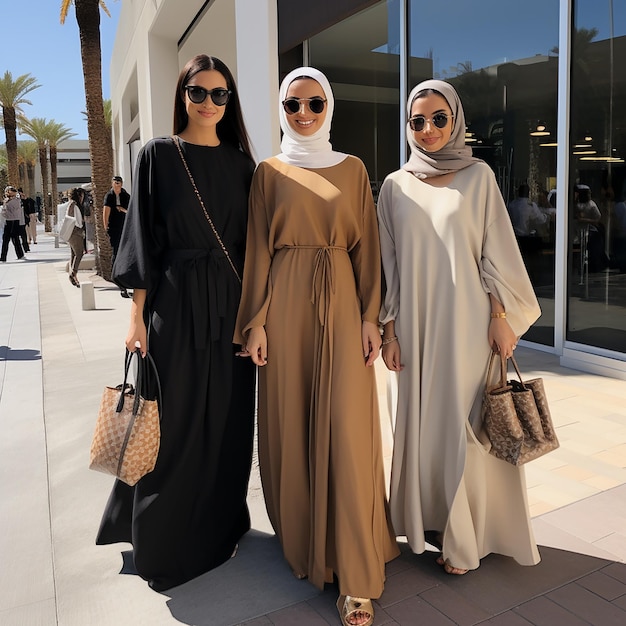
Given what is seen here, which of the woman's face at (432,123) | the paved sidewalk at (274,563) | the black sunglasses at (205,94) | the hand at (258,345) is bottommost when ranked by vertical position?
the paved sidewalk at (274,563)

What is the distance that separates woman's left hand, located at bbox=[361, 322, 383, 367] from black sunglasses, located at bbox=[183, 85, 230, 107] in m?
1.02

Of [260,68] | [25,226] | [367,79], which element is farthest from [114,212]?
[25,226]

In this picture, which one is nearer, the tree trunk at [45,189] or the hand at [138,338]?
the hand at [138,338]

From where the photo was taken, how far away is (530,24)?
646 centimetres

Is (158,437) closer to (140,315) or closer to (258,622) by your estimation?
(140,315)

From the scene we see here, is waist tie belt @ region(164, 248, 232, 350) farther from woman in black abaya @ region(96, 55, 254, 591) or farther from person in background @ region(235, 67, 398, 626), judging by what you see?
person in background @ region(235, 67, 398, 626)

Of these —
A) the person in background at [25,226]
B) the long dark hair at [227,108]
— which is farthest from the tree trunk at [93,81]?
the long dark hair at [227,108]

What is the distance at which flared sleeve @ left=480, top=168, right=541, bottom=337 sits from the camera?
2.45 meters

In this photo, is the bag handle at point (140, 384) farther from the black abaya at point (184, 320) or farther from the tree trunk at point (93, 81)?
the tree trunk at point (93, 81)

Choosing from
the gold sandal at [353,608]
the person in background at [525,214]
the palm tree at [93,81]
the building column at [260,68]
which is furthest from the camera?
the palm tree at [93,81]

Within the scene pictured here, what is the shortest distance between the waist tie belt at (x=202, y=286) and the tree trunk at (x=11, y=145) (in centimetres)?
3431

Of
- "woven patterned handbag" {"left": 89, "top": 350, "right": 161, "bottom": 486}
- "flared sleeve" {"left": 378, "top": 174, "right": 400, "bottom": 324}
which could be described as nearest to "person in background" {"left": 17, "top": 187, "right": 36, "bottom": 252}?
"woven patterned handbag" {"left": 89, "top": 350, "right": 161, "bottom": 486}

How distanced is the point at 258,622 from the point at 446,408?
3.39ft

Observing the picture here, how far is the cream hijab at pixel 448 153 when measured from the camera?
96.7 inches
